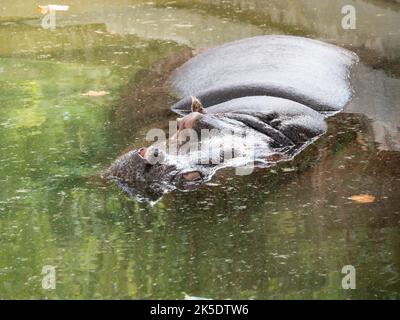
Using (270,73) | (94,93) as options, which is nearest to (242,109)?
(270,73)

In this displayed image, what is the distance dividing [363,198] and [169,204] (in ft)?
3.71

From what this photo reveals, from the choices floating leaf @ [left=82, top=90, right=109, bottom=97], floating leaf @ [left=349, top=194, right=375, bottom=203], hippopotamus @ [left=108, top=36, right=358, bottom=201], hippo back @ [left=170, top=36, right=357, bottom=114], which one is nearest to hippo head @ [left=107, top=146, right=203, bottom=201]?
hippopotamus @ [left=108, top=36, right=358, bottom=201]

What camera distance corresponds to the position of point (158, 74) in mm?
8688

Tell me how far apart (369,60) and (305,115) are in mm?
2202

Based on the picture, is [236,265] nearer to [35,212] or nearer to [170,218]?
[170,218]

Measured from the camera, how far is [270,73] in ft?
24.2

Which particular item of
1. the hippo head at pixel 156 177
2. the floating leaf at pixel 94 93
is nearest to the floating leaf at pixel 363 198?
the hippo head at pixel 156 177

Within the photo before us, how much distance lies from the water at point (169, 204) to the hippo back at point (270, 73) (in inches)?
7.7

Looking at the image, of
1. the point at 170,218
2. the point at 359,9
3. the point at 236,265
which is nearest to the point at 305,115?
the point at 170,218

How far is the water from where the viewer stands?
15.1 ft

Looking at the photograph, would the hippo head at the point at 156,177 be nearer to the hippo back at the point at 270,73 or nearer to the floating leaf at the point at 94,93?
the hippo back at the point at 270,73

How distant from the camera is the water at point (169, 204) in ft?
15.1

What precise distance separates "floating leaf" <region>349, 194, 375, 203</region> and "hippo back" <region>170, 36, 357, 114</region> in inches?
65.1

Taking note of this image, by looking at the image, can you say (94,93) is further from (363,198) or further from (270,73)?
(363,198)
